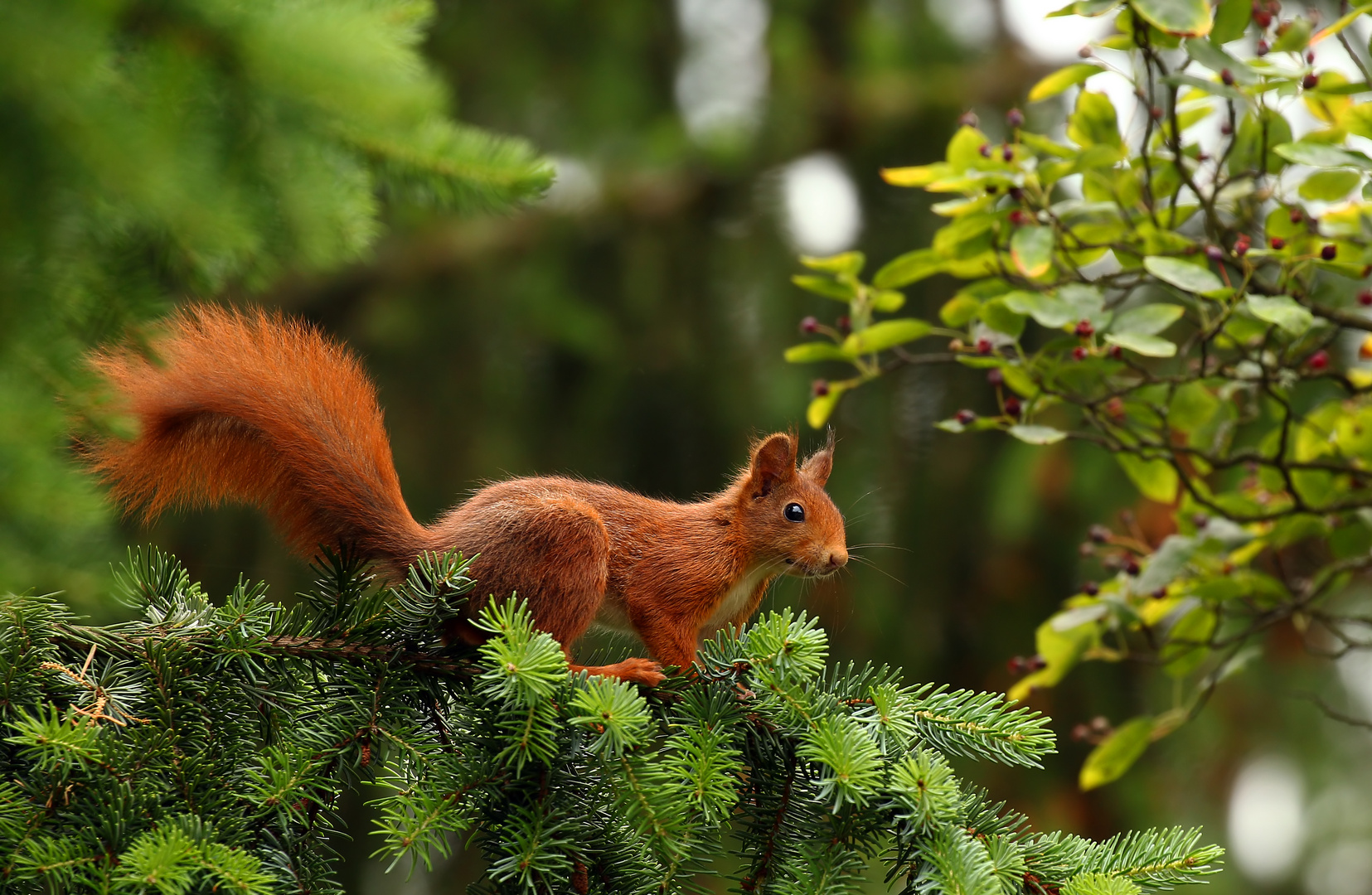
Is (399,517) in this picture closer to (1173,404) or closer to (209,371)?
(209,371)

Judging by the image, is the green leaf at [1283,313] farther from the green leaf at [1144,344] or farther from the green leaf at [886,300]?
the green leaf at [886,300]

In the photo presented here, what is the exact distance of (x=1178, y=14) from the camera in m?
1.05

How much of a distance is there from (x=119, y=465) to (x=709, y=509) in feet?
2.11

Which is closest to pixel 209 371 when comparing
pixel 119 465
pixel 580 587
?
pixel 119 465

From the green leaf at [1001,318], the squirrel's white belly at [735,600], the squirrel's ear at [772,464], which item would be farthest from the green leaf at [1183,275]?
the squirrel's white belly at [735,600]

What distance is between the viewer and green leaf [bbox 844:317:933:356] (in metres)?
1.40

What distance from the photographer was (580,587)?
111 centimetres

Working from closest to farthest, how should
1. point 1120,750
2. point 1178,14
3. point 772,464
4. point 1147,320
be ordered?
point 1178,14 < point 1147,320 < point 772,464 < point 1120,750

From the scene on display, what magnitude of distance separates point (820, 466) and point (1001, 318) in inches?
12.3

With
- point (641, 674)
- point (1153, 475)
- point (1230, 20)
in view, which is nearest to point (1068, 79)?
point (1230, 20)

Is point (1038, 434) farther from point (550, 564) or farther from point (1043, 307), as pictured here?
point (550, 564)

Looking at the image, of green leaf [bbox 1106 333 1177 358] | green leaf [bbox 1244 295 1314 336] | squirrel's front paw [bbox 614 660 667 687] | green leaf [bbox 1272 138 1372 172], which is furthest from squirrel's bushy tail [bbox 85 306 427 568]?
green leaf [bbox 1272 138 1372 172]

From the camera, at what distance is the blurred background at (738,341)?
241cm

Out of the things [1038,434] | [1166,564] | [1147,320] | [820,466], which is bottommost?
[1166,564]
